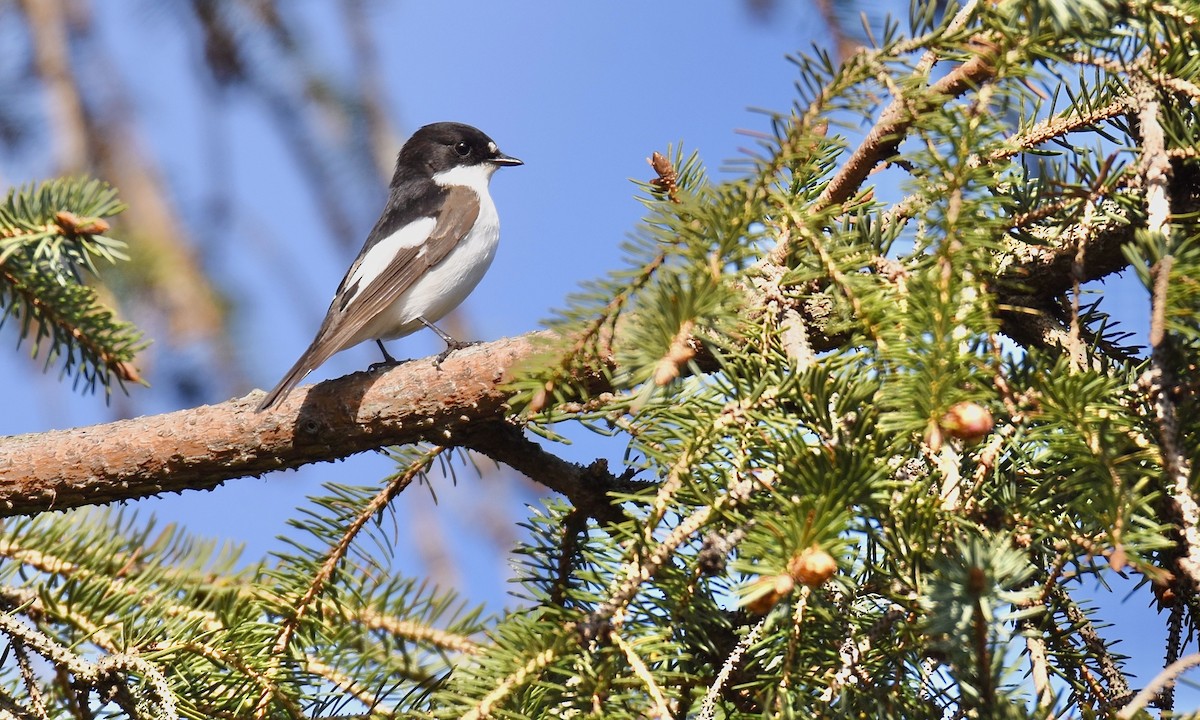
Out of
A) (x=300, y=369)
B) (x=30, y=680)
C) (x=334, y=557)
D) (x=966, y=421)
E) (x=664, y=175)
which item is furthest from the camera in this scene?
(x=300, y=369)

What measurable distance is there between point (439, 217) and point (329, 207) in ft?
2.50

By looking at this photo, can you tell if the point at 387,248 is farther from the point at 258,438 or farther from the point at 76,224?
the point at 258,438

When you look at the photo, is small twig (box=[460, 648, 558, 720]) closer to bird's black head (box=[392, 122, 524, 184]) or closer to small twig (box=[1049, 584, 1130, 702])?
small twig (box=[1049, 584, 1130, 702])

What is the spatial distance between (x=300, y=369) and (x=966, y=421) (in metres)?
2.17

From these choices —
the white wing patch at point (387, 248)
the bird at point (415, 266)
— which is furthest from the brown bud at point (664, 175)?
the white wing patch at point (387, 248)

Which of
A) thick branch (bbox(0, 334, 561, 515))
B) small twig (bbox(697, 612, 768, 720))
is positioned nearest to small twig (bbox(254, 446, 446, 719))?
thick branch (bbox(0, 334, 561, 515))

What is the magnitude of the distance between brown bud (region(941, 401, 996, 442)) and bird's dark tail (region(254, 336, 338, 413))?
173cm

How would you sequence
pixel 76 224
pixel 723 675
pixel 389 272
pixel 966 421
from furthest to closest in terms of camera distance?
1. pixel 389 272
2. pixel 76 224
3. pixel 723 675
4. pixel 966 421

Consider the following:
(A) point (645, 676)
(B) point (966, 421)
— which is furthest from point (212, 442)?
Result: (B) point (966, 421)

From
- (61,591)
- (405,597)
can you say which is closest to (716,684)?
(405,597)

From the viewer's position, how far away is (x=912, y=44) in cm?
147

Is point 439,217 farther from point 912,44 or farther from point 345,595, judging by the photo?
point 912,44

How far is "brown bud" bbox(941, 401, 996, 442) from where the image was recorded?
1.21m

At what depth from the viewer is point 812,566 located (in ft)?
3.82
